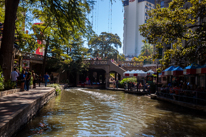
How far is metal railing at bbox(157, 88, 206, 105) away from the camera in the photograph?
12562mm

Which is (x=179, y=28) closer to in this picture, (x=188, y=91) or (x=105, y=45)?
(x=188, y=91)

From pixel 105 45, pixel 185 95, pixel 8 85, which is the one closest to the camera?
pixel 8 85

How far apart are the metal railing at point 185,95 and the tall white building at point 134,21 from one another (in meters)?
87.4

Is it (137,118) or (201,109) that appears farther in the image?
(201,109)

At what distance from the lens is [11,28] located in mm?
12094

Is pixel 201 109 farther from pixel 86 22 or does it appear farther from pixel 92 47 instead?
pixel 92 47

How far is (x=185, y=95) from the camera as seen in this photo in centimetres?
1440

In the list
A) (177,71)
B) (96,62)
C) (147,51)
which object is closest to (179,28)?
(177,71)

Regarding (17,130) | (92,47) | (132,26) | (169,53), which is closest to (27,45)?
(169,53)

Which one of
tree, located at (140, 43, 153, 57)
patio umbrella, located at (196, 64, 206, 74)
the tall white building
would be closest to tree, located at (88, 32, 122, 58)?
tree, located at (140, 43, 153, 57)

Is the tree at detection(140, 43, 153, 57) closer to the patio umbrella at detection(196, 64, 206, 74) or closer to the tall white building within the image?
the tall white building

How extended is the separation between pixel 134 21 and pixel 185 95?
92282 mm

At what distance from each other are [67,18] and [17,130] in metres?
7.89

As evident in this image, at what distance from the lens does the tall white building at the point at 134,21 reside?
103m
